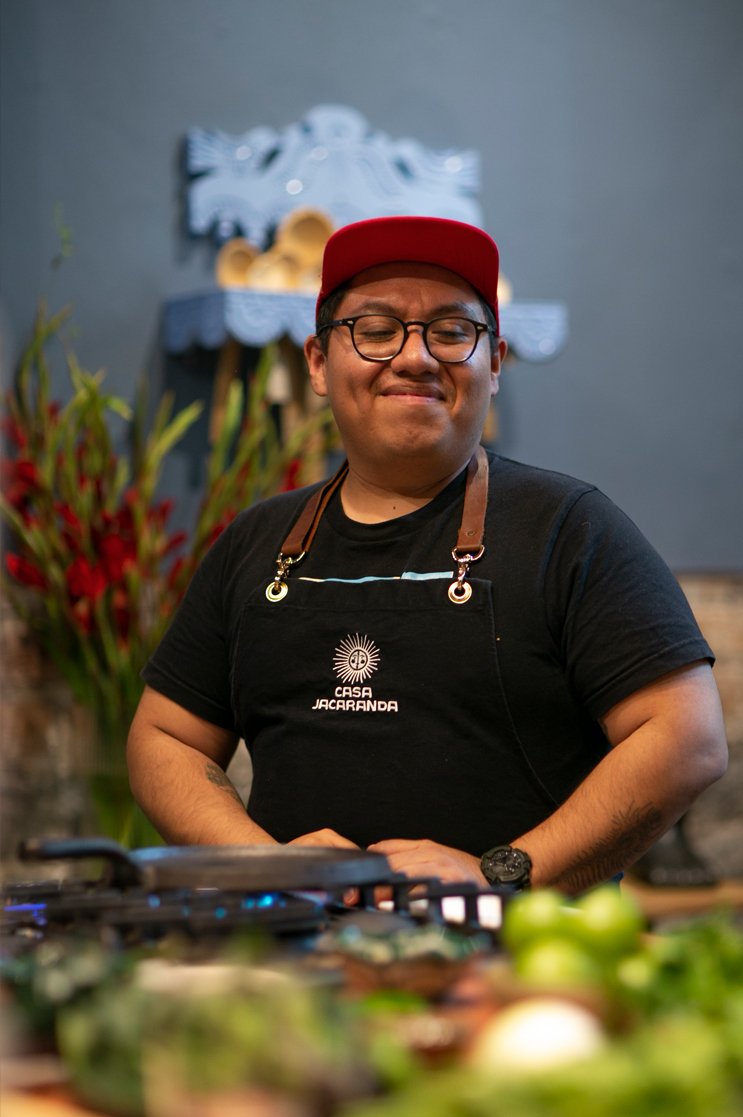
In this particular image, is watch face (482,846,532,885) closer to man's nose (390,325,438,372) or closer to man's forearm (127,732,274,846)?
man's forearm (127,732,274,846)

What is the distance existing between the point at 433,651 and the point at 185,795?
0.44 metres

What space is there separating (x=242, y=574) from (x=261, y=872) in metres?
1.10

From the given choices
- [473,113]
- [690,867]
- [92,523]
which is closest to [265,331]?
[92,523]

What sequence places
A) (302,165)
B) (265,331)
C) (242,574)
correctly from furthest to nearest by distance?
(302,165), (265,331), (242,574)

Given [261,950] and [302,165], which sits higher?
[302,165]

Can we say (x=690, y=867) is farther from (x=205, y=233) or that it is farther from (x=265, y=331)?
(x=205, y=233)

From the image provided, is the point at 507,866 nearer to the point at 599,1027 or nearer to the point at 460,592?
the point at 460,592

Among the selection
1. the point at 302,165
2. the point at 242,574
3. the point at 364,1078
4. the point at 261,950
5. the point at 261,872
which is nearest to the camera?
the point at 364,1078

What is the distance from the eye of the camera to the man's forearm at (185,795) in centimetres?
196

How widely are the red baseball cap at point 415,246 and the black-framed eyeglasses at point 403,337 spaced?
0.08 m

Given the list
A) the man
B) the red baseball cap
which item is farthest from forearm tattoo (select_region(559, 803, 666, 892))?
the red baseball cap

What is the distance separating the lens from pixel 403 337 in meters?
2.04

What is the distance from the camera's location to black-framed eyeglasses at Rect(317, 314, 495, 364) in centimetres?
204

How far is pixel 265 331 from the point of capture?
3.46 m
